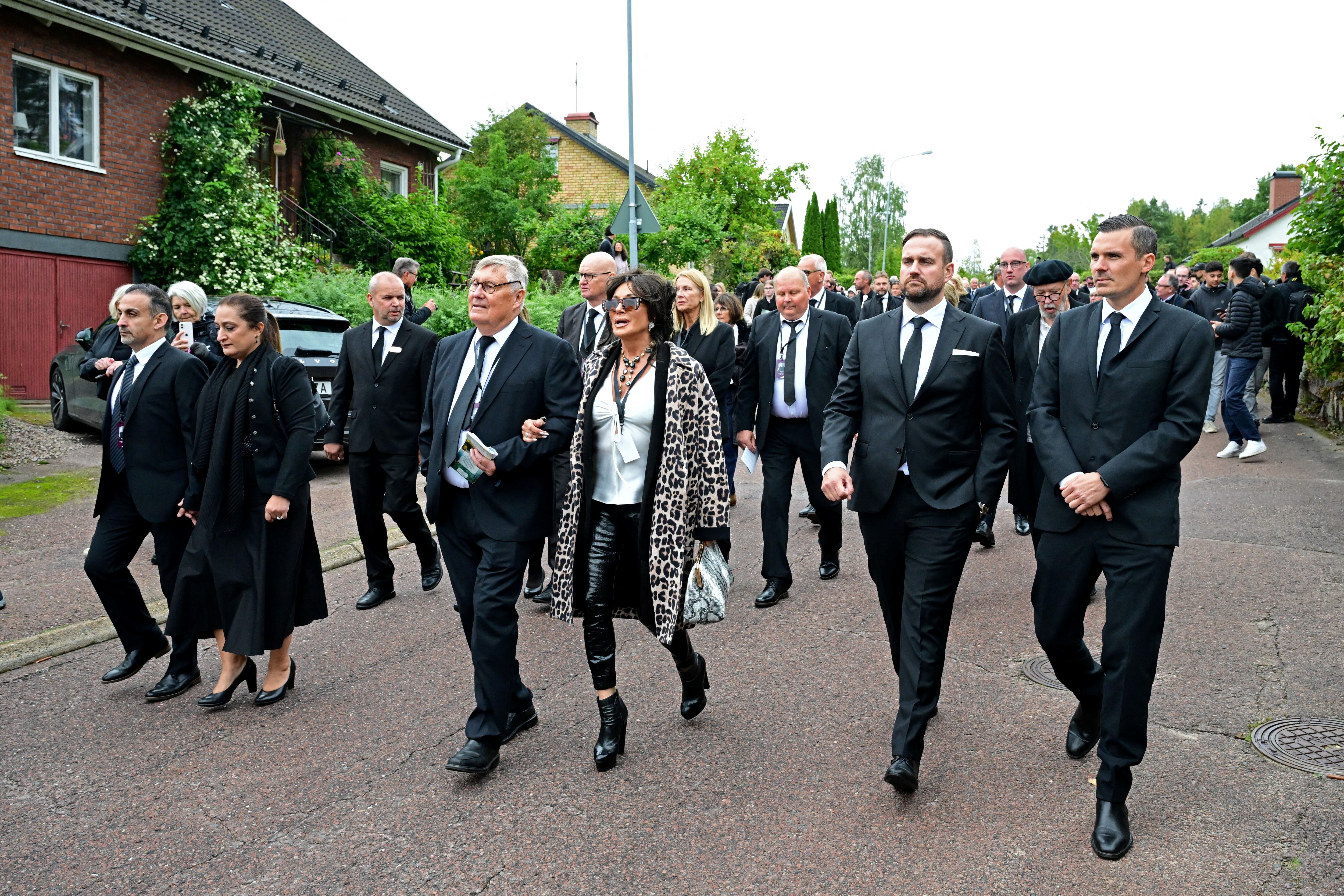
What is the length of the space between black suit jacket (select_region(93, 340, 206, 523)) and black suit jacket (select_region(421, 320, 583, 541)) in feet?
5.13

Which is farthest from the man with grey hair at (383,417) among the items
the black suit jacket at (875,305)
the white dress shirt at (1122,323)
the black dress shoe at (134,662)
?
the black suit jacket at (875,305)

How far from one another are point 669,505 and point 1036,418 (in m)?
1.47

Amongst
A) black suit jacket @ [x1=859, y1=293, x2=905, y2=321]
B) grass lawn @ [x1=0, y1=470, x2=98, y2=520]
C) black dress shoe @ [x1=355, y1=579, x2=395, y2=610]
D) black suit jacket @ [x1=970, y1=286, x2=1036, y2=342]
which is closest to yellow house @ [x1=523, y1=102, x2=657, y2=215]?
black suit jacket @ [x1=859, y1=293, x2=905, y2=321]

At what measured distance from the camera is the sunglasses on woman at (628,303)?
449 cm

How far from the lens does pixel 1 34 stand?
51.3ft

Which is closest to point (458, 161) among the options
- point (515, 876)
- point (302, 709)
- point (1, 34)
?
point (1, 34)

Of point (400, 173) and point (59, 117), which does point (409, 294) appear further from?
point (400, 173)

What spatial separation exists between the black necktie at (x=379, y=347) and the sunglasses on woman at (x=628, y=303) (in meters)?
3.19

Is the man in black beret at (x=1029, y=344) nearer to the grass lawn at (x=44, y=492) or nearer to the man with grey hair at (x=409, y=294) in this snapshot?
the man with grey hair at (x=409, y=294)

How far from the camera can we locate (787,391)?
289 inches

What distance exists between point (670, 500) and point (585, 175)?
5335cm

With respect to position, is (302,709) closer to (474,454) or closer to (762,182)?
(474,454)

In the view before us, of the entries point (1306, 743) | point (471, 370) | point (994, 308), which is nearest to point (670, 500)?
point (471, 370)

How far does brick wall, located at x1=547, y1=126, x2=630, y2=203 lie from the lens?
5500cm
